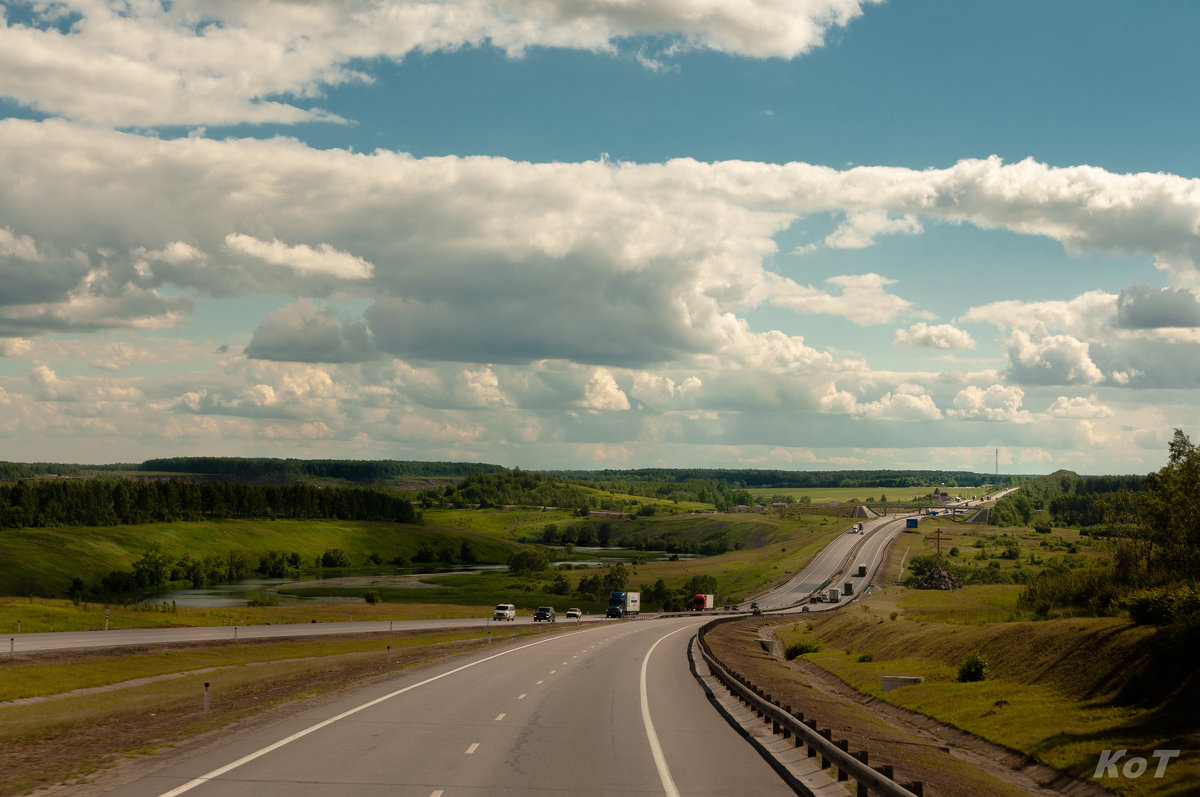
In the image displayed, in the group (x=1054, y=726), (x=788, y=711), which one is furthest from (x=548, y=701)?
(x=1054, y=726)

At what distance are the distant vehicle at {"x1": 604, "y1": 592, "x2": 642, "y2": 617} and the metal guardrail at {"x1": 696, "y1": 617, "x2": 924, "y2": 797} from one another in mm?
93210

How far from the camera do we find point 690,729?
23750mm

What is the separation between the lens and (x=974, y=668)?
128 ft

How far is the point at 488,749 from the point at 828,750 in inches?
265

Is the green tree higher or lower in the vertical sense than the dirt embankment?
higher

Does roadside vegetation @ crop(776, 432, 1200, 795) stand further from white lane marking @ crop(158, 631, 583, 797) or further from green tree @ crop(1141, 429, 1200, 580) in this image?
white lane marking @ crop(158, 631, 583, 797)

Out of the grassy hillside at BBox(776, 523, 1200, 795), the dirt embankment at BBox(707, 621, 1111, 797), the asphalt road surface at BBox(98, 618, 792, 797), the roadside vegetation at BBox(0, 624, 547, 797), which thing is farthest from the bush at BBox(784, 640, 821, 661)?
the asphalt road surface at BBox(98, 618, 792, 797)

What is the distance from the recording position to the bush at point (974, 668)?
38.8m

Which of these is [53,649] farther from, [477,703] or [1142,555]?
[1142,555]

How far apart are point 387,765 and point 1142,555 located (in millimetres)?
49595

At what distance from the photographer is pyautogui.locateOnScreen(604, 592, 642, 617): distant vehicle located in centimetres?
12338

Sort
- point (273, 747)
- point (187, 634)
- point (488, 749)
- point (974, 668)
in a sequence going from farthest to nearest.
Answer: point (187, 634), point (974, 668), point (488, 749), point (273, 747)

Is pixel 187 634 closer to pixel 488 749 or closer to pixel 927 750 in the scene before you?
pixel 488 749

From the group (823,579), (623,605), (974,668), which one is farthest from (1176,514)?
(823,579)
